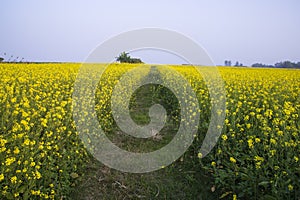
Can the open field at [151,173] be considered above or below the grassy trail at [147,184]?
above

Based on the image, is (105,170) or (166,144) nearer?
(105,170)

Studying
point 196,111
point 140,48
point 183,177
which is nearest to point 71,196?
point 183,177

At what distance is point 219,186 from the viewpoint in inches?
155

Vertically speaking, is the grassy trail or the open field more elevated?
the open field

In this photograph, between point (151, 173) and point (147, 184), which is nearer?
point (147, 184)

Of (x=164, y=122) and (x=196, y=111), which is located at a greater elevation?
(x=196, y=111)

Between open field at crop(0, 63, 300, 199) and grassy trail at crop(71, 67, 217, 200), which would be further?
grassy trail at crop(71, 67, 217, 200)

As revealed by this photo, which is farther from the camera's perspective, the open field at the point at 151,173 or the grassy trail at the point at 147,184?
the grassy trail at the point at 147,184

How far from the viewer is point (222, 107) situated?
5.62 m

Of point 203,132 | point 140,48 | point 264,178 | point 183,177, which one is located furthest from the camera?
point 140,48

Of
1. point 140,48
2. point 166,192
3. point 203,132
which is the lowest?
point 166,192

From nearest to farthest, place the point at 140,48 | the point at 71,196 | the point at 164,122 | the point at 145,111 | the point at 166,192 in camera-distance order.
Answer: the point at 71,196, the point at 166,192, the point at 140,48, the point at 164,122, the point at 145,111

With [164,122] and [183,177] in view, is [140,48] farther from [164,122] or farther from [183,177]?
[183,177]

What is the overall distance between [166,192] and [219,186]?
84 centimetres
